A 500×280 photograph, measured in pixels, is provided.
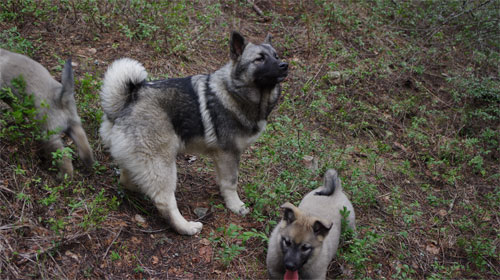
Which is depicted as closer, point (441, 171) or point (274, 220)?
point (274, 220)

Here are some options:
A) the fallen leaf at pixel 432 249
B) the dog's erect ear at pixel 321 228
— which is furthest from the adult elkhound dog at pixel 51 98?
the fallen leaf at pixel 432 249

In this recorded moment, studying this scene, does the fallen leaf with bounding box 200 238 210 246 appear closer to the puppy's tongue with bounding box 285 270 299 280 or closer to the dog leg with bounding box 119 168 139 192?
the dog leg with bounding box 119 168 139 192

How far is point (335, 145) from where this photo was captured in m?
6.26

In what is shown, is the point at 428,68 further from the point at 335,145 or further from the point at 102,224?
the point at 102,224

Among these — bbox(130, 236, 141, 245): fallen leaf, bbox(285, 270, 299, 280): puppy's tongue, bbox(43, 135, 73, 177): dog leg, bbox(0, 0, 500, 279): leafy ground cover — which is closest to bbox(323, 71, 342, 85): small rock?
bbox(0, 0, 500, 279): leafy ground cover

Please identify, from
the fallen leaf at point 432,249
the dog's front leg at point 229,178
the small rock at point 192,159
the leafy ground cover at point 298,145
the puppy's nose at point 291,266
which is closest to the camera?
the puppy's nose at point 291,266

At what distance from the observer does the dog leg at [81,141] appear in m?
3.93

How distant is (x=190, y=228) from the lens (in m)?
4.13

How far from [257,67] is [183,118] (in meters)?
1.01

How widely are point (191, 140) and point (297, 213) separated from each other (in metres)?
1.47

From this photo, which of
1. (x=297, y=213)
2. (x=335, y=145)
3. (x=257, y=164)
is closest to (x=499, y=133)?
(x=335, y=145)

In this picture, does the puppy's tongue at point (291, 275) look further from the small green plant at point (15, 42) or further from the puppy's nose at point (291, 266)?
the small green plant at point (15, 42)

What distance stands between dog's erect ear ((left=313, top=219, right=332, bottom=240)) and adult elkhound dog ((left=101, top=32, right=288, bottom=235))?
1.34m

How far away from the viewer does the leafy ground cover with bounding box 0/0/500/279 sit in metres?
3.61
